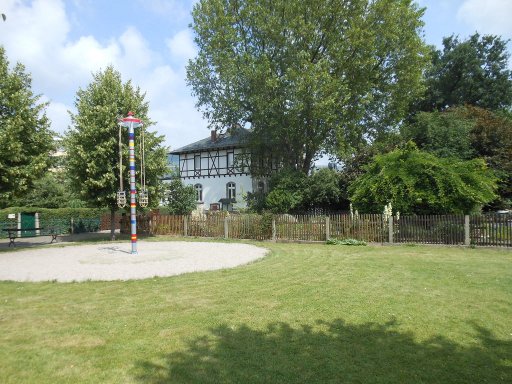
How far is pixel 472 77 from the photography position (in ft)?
136

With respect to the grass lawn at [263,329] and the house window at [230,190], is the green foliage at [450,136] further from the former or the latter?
the house window at [230,190]

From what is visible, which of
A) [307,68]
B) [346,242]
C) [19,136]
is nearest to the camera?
[19,136]

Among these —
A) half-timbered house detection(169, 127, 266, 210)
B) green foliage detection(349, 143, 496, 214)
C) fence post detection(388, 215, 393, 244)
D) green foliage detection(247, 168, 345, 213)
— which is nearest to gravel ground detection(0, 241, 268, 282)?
fence post detection(388, 215, 393, 244)

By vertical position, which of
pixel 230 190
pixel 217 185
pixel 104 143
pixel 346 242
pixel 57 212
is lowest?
pixel 346 242

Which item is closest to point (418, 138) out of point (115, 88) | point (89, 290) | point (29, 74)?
point (115, 88)

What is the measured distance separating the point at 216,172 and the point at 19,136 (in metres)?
28.8

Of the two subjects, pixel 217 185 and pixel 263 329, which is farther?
pixel 217 185

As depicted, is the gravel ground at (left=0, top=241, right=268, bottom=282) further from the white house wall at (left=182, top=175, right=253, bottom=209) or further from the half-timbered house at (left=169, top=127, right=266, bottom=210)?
the white house wall at (left=182, top=175, right=253, bottom=209)

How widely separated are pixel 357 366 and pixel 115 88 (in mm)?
20901

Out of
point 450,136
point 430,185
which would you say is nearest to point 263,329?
point 430,185

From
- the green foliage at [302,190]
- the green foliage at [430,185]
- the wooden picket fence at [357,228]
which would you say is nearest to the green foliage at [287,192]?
the green foliage at [302,190]

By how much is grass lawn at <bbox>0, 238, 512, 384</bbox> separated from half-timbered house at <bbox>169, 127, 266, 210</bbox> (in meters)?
31.5

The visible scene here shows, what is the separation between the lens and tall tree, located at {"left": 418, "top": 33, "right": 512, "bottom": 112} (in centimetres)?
4125

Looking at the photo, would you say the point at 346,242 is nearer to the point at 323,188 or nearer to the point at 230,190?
the point at 323,188
